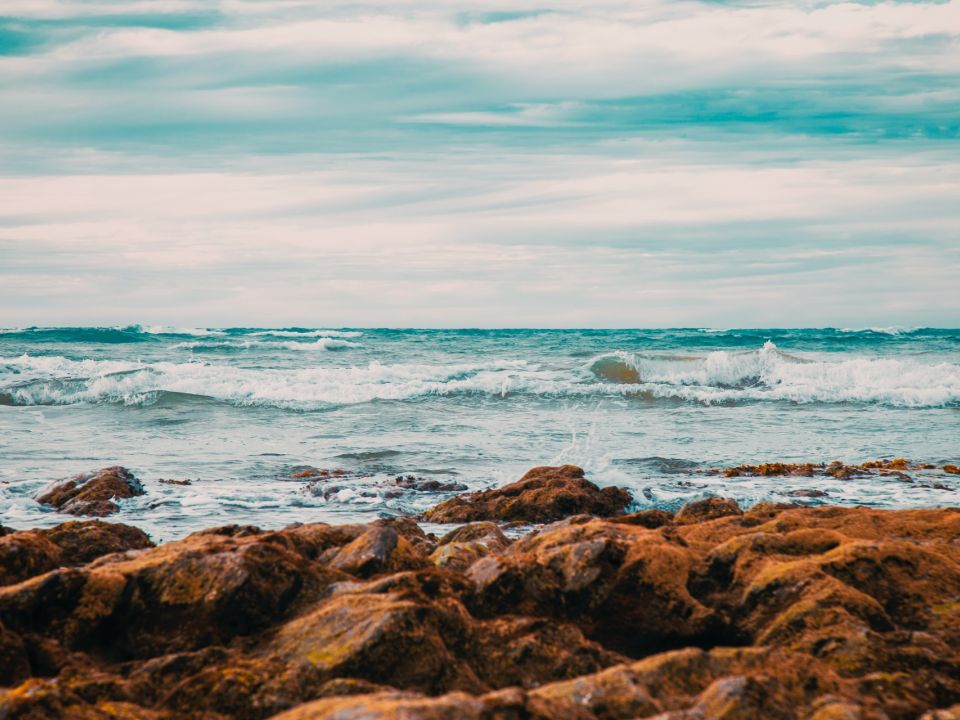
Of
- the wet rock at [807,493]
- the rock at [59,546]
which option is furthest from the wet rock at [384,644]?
the wet rock at [807,493]

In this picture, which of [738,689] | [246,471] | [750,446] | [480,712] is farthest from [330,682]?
[750,446]

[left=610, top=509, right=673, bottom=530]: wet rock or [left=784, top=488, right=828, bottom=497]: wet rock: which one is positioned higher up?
[left=610, top=509, right=673, bottom=530]: wet rock

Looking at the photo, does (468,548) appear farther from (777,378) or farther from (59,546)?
(777,378)

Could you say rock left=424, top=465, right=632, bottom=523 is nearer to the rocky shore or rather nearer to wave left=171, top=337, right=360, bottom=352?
the rocky shore

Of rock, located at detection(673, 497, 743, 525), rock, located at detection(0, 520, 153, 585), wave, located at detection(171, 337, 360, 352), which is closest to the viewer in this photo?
rock, located at detection(0, 520, 153, 585)

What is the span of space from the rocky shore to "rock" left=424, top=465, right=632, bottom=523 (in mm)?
4236

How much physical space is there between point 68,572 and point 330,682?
1.58 meters

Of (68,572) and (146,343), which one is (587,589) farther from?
(146,343)

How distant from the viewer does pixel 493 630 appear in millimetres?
3904

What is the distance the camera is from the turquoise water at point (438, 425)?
1127 cm

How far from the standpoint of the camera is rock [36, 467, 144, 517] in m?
9.89

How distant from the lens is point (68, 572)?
156 inches

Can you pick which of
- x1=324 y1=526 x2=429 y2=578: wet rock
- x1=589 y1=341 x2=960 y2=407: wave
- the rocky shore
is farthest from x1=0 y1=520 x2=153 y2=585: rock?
x1=589 y1=341 x2=960 y2=407: wave

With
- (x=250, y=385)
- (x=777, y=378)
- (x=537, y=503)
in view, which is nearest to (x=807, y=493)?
(x=537, y=503)
